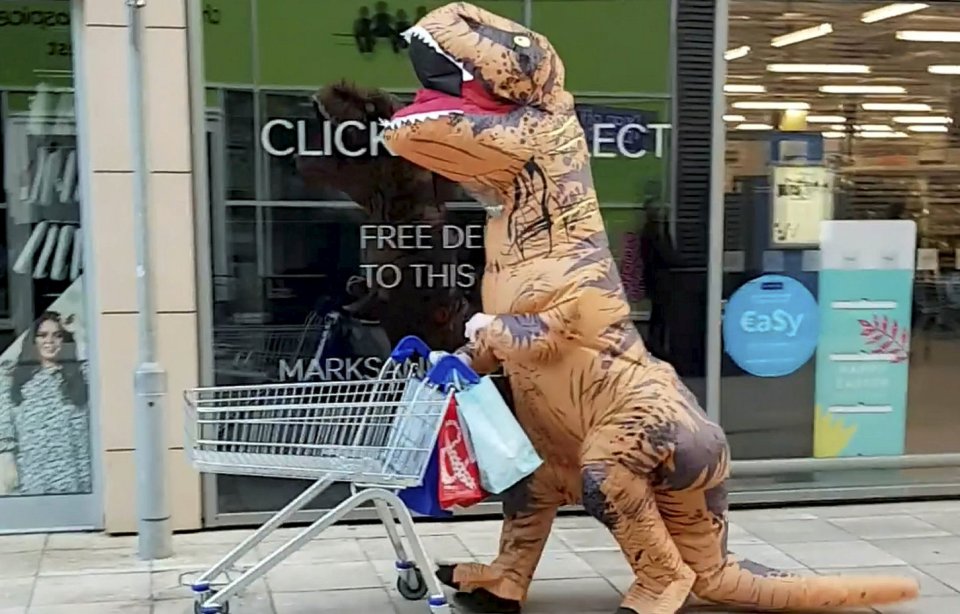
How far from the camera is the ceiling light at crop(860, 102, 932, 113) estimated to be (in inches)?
267

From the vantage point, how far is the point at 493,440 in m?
4.04

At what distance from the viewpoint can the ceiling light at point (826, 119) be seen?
6662 mm

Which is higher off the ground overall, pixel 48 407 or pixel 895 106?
pixel 895 106

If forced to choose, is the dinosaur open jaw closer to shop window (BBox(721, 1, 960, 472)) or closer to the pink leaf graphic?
shop window (BBox(721, 1, 960, 472))

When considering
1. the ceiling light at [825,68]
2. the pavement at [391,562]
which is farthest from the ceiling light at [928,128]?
the pavement at [391,562]

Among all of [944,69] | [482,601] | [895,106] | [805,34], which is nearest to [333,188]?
[482,601]

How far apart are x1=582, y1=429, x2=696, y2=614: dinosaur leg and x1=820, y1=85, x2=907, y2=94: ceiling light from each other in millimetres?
3364

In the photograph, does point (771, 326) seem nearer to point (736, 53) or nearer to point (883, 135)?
point (883, 135)

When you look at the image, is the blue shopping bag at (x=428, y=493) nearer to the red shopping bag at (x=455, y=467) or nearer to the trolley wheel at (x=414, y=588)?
the red shopping bag at (x=455, y=467)

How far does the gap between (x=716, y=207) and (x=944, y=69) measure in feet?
5.84

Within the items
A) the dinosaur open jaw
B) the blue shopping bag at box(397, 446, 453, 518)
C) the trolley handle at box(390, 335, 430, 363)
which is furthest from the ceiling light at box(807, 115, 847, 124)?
the blue shopping bag at box(397, 446, 453, 518)

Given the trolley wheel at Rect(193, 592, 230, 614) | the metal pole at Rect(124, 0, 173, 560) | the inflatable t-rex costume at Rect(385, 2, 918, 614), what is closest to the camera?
the trolley wheel at Rect(193, 592, 230, 614)

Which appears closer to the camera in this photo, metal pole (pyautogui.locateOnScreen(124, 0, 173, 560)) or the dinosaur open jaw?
the dinosaur open jaw

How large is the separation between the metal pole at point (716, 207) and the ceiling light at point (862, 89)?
0.75m
